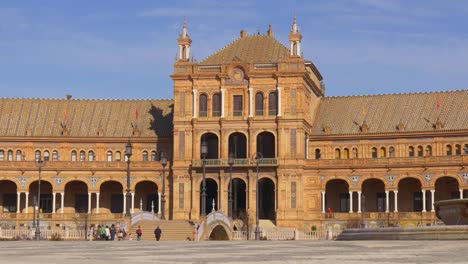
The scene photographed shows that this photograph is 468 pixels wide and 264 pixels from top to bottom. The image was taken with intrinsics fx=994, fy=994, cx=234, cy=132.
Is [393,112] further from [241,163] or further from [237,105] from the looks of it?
[241,163]

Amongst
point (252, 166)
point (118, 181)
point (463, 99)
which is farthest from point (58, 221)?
point (463, 99)

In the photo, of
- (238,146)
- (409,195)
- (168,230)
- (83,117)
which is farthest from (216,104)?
(168,230)

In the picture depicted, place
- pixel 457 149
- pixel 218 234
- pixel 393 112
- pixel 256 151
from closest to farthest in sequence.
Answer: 1. pixel 218 234
2. pixel 256 151
3. pixel 457 149
4. pixel 393 112

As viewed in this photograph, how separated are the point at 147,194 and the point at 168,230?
3057cm

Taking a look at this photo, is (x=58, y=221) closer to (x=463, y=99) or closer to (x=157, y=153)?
(x=157, y=153)

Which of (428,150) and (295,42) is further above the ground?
(295,42)

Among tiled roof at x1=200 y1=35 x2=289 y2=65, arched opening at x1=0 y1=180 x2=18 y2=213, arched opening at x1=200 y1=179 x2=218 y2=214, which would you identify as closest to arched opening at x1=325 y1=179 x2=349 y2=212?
arched opening at x1=200 y1=179 x2=218 y2=214

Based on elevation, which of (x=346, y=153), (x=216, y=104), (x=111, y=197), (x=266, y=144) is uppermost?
(x=216, y=104)

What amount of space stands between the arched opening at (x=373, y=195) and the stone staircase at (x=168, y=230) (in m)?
28.6

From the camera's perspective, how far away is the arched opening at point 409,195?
334 feet

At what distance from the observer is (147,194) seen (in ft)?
357

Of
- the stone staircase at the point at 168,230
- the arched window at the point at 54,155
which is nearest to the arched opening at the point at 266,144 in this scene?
the stone staircase at the point at 168,230

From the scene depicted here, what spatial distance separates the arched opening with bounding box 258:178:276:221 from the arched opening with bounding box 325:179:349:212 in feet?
20.8

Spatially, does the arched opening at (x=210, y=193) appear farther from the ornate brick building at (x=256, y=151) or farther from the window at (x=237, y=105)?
the window at (x=237, y=105)
